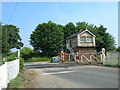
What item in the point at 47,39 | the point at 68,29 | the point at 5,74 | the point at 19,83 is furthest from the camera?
the point at 68,29

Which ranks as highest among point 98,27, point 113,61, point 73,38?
point 98,27

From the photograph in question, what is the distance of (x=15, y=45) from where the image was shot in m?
66.1

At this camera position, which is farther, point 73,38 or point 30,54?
point 30,54

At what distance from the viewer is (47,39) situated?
1988 inches

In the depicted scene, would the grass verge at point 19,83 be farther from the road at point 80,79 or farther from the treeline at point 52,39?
the treeline at point 52,39

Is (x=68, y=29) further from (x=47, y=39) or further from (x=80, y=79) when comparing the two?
(x=80, y=79)

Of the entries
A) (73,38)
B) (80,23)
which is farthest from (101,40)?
(80,23)

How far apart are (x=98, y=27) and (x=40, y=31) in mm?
17616

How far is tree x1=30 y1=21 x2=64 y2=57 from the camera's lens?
50469mm

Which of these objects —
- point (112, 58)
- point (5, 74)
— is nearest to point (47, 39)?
point (112, 58)

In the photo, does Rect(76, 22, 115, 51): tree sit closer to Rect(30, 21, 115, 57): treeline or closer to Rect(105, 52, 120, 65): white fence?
Rect(30, 21, 115, 57): treeline

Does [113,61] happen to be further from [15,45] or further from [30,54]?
[15,45]

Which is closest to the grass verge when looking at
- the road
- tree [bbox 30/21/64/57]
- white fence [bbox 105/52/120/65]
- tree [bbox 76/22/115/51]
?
the road

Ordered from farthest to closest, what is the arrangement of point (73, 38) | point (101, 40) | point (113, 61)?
1. point (101, 40)
2. point (73, 38)
3. point (113, 61)
